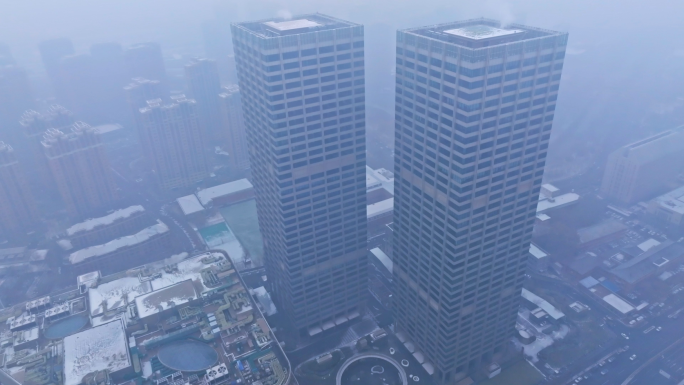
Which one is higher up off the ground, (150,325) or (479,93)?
(479,93)

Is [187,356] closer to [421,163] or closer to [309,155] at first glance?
[309,155]

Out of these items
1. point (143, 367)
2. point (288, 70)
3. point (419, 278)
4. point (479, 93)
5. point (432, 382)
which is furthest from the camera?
point (432, 382)

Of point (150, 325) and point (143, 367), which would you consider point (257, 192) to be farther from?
point (143, 367)

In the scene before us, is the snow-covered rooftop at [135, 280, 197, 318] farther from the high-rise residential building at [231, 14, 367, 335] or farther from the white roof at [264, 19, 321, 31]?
the white roof at [264, 19, 321, 31]

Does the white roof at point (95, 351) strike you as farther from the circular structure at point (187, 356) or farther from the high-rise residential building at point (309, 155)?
the high-rise residential building at point (309, 155)

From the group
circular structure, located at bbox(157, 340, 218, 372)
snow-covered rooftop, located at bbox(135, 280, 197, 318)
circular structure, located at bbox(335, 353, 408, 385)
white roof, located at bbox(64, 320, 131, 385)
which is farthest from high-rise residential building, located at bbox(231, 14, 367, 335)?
white roof, located at bbox(64, 320, 131, 385)

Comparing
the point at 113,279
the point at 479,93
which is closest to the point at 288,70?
the point at 479,93

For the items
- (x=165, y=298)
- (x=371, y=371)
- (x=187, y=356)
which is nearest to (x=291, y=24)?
(x=165, y=298)
